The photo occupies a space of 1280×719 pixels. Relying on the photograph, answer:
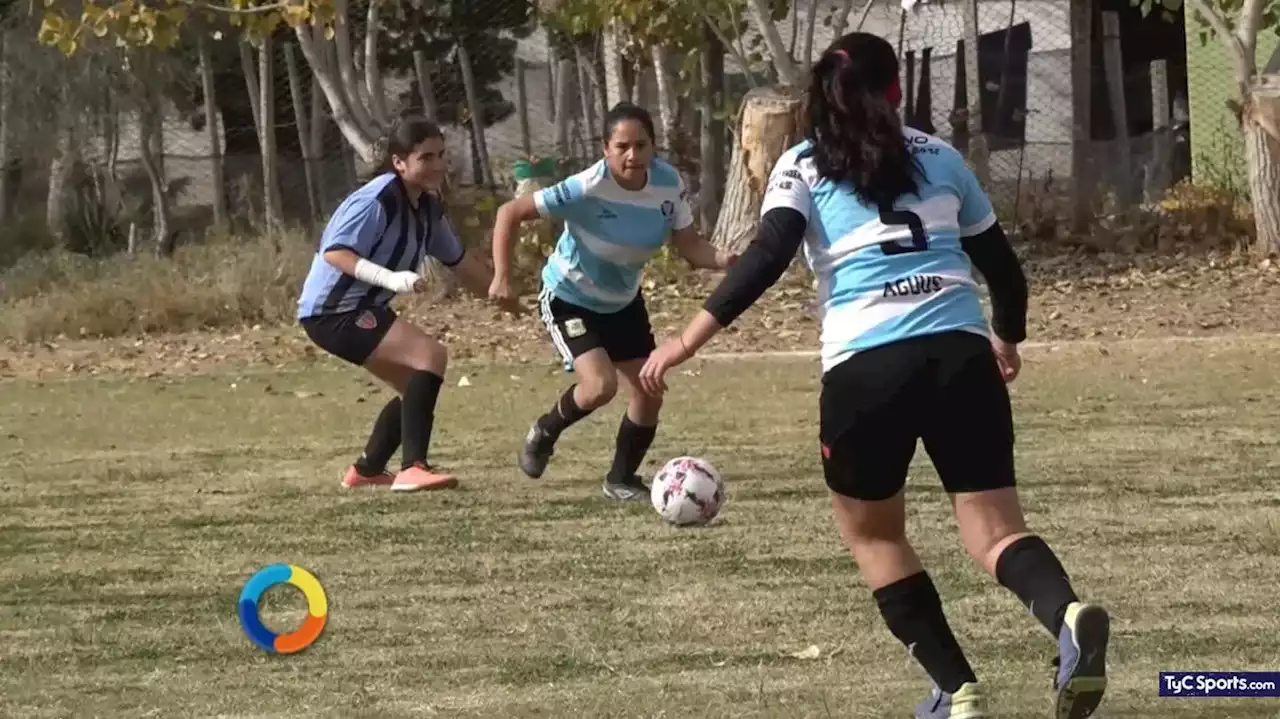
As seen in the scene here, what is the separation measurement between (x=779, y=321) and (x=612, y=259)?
731 centimetres

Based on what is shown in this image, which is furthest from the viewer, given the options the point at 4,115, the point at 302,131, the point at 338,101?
the point at 4,115

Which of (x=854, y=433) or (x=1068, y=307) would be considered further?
(x=1068, y=307)

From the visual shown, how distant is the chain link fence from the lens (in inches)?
829

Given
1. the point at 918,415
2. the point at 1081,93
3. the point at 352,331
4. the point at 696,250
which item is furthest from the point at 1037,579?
the point at 1081,93

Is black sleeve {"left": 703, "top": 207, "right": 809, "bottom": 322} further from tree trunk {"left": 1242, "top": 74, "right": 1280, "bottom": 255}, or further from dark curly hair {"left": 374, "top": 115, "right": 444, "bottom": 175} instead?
tree trunk {"left": 1242, "top": 74, "right": 1280, "bottom": 255}

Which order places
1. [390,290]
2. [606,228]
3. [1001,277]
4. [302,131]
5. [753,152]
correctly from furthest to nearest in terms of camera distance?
[302,131] < [753,152] < [390,290] < [606,228] < [1001,277]

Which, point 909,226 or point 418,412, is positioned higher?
point 909,226

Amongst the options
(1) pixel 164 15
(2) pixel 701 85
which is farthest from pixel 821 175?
(2) pixel 701 85

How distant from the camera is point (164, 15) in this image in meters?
15.8

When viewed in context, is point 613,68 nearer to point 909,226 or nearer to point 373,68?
point 373,68

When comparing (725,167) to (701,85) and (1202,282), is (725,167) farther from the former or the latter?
(1202,282)

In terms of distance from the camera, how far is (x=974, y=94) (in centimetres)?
2136

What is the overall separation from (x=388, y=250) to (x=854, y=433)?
170 inches

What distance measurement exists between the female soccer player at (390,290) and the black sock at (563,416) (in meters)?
0.47
